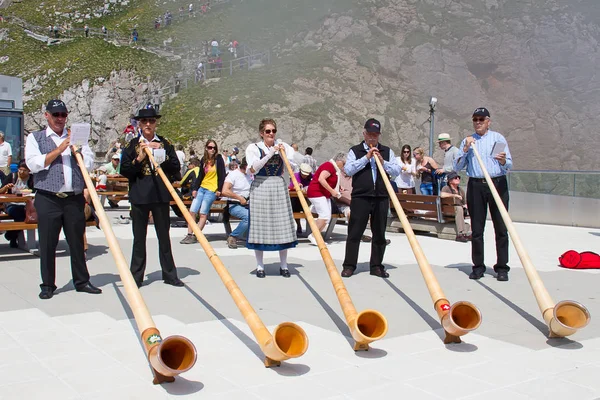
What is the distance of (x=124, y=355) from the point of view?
4.62 meters

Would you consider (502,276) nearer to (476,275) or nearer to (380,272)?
(476,275)

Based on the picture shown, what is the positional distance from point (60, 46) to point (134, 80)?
31.3ft

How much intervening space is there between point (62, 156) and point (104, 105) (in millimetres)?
33489

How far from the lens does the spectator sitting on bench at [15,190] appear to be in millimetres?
9742

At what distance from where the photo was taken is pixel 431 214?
1212 cm

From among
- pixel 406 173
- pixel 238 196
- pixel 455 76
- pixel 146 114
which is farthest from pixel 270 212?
pixel 455 76

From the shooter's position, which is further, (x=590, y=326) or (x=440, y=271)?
(x=440, y=271)

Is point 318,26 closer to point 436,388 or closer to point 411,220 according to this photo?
point 411,220

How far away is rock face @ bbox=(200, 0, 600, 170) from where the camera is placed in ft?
117

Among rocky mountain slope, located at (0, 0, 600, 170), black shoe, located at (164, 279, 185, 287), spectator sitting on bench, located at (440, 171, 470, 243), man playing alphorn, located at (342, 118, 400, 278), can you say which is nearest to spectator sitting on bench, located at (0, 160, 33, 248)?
black shoe, located at (164, 279, 185, 287)

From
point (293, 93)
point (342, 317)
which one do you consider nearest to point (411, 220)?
point (342, 317)

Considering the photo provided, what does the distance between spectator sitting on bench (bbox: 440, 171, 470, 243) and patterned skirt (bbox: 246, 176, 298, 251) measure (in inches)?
181

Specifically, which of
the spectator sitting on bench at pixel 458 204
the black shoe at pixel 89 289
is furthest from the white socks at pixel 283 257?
the spectator sitting on bench at pixel 458 204

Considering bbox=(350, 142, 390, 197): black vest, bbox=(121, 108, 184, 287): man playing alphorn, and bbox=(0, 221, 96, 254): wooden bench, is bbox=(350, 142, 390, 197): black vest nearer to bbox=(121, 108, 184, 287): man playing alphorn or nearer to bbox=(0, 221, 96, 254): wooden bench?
bbox=(121, 108, 184, 287): man playing alphorn
